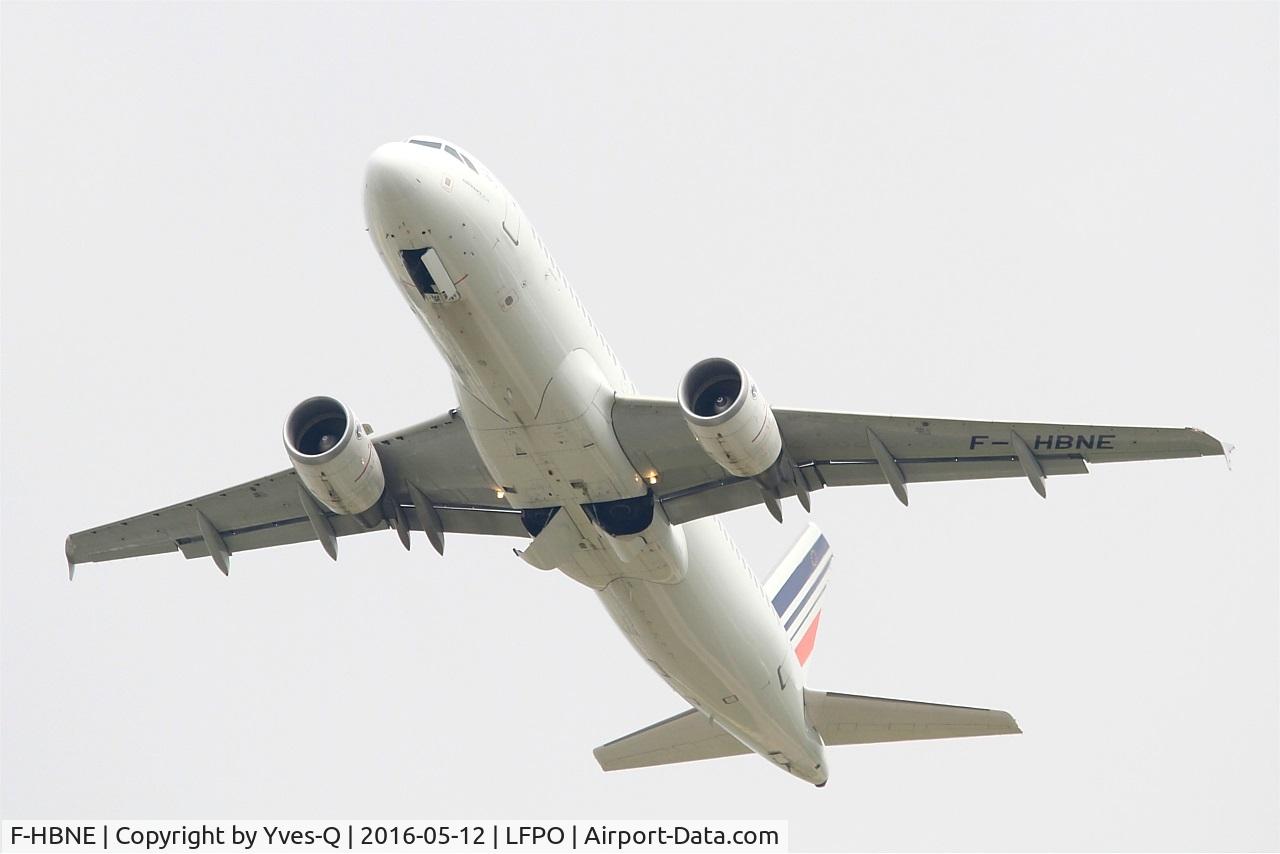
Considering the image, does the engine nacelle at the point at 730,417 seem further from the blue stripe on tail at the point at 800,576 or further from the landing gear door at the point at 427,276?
the blue stripe on tail at the point at 800,576

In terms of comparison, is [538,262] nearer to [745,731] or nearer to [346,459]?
[346,459]

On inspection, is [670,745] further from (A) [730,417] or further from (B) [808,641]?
(A) [730,417]

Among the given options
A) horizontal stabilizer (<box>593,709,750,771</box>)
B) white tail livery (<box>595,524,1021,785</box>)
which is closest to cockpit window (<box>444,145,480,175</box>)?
white tail livery (<box>595,524,1021,785</box>)

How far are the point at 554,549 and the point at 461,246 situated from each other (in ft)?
18.2

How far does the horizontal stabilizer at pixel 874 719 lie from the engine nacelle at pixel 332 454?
403 inches

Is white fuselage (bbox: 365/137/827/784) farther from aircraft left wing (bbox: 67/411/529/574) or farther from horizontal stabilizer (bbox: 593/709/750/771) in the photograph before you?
horizontal stabilizer (bbox: 593/709/750/771)

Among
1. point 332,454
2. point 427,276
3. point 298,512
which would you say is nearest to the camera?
point 427,276

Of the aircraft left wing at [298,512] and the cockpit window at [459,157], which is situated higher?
the cockpit window at [459,157]

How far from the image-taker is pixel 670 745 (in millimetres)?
30828

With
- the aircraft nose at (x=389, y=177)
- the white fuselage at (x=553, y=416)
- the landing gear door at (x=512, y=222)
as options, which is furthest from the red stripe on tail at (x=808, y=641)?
the aircraft nose at (x=389, y=177)

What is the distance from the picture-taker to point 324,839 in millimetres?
26109

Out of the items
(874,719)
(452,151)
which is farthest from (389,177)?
(874,719)

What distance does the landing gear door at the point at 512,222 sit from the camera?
66.9ft

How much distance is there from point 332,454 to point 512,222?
4.37 m
